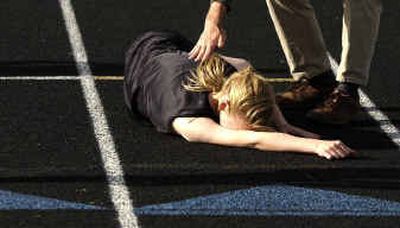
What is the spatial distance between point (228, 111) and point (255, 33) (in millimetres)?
3480

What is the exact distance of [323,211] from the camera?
673cm

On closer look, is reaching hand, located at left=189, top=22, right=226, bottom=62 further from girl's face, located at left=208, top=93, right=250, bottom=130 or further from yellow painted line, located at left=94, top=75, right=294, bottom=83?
yellow painted line, located at left=94, top=75, right=294, bottom=83

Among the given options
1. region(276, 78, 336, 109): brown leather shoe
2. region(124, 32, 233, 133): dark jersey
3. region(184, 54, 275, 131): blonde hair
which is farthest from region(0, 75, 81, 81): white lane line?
region(184, 54, 275, 131): blonde hair

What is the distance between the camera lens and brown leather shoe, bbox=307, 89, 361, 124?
27.3 ft

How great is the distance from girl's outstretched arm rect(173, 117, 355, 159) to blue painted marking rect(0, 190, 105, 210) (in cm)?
118

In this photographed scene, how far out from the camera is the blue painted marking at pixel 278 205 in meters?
6.69

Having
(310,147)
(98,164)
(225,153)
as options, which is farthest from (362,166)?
(98,164)

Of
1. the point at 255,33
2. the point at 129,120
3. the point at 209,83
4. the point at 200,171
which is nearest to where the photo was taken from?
the point at 200,171

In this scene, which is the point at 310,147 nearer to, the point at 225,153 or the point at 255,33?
the point at 225,153

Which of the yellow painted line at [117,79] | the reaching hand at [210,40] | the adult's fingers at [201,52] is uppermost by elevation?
the reaching hand at [210,40]

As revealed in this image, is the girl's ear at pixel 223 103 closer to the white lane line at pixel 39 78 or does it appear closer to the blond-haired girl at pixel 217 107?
the blond-haired girl at pixel 217 107

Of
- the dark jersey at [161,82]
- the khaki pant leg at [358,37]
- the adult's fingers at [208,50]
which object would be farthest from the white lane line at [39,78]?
the adult's fingers at [208,50]

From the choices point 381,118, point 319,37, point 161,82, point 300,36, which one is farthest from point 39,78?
point 381,118

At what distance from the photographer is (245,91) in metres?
7.61
